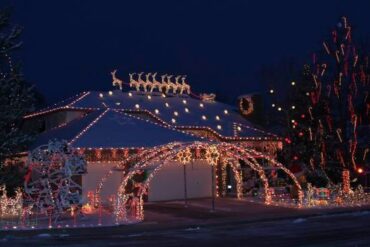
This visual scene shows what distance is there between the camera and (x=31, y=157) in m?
25.5

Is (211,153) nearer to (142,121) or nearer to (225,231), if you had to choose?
(142,121)

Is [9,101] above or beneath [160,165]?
above

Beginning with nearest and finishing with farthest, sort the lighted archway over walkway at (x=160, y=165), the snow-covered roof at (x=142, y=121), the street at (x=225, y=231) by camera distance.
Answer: the street at (x=225, y=231) < the lighted archway over walkway at (x=160, y=165) < the snow-covered roof at (x=142, y=121)

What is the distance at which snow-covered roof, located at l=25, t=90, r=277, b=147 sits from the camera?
32.2m

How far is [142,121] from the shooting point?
113ft

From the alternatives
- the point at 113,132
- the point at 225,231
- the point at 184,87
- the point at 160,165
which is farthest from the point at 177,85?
the point at 225,231

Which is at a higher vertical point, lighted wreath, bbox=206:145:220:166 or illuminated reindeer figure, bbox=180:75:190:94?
illuminated reindeer figure, bbox=180:75:190:94

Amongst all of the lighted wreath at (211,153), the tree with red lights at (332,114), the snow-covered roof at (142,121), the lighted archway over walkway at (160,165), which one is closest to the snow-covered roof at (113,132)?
the snow-covered roof at (142,121)

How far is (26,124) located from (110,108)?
893cm

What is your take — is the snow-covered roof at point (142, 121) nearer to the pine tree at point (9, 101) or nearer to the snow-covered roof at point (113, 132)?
the snow-covered roof at point (113, 132)

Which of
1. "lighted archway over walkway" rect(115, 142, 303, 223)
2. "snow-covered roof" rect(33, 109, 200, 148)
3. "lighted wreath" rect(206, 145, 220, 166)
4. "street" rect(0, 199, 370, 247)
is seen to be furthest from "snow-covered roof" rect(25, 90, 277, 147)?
"street" rect(0, 199, 370, 247)

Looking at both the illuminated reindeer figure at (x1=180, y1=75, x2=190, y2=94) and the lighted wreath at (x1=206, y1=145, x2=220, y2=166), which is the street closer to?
the lighted wreath at (x1=206, y1=145, x2=220, y2=166)

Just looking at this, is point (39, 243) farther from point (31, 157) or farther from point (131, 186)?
point (131, 186)

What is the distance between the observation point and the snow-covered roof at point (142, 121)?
106ft
